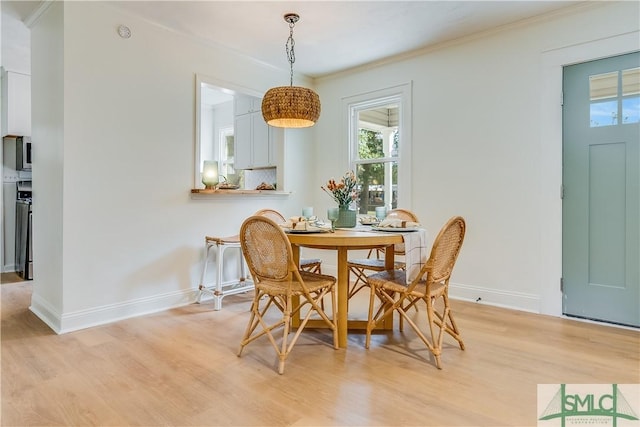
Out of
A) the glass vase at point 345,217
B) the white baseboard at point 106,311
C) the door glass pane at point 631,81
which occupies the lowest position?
the white baseboard at point 106,311

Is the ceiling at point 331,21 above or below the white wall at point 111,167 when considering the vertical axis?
above

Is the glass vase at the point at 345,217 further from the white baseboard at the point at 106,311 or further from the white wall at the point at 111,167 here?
the white baseboard at the point at 106,311

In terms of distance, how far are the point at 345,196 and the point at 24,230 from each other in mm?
4245

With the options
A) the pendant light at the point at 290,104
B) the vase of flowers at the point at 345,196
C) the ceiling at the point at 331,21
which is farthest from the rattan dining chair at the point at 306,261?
the ceiling at the point at 331,21

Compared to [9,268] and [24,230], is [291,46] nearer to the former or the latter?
[24,230]

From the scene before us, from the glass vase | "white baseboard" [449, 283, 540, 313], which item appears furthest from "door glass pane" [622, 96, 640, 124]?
the glass vase

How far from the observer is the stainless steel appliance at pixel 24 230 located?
14.4 feet

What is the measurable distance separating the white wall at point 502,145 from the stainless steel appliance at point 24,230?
451 centimetres

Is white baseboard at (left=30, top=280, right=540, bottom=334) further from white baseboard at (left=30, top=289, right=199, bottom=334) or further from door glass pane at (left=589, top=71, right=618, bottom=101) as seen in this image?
door glass pane at (left=589, top=71, right=618, bottom=101)

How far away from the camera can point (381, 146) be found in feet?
14.3


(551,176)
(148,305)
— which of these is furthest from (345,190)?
(148,305)

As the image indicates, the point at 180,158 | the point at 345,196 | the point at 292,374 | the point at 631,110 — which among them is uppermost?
the point at 631,110

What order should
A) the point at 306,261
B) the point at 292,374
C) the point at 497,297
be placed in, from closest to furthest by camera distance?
the point at 292,374 < the point at 306,261 < the point at 497,297

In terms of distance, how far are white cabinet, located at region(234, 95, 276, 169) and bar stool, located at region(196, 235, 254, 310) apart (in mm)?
1437
